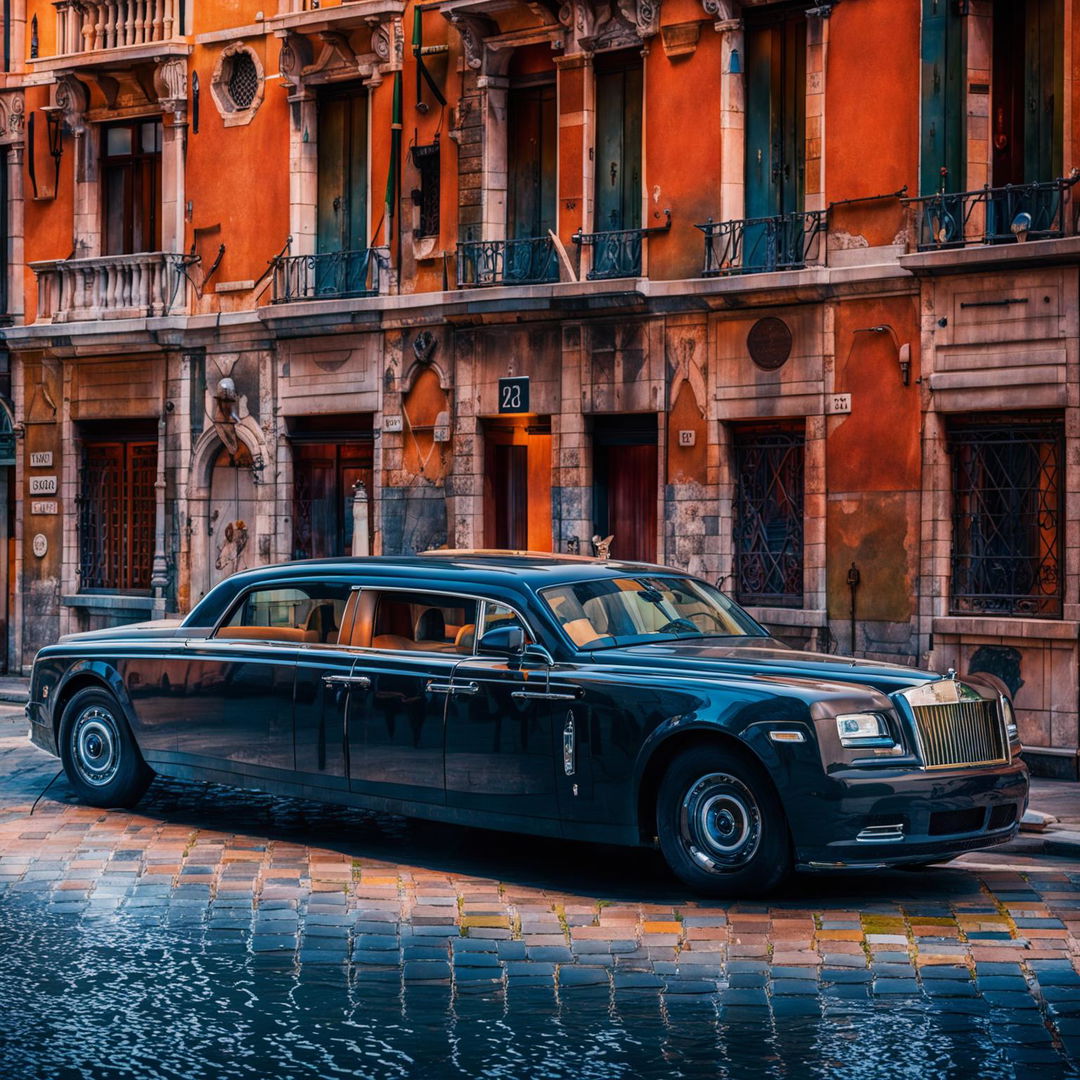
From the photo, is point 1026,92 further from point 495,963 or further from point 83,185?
point 83,185

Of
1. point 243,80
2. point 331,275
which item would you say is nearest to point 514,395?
point 331,275

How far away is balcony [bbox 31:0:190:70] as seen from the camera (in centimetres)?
2584

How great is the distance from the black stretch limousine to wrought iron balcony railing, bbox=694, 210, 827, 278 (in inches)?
318

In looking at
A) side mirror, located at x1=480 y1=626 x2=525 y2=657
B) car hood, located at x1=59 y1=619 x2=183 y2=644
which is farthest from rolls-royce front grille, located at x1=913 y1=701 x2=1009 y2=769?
car hood, located at x1=59 y1=619 x2=183 y2=644

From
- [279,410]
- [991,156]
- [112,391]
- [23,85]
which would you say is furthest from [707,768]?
[23,85]

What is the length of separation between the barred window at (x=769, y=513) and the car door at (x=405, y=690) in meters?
8.59

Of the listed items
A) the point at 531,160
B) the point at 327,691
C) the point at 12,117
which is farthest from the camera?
the point at 12,117

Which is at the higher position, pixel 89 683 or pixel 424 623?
pixel 424 623

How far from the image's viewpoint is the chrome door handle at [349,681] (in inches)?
437

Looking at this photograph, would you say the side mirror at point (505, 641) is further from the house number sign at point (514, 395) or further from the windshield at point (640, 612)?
the house number sign at point (514, 395)

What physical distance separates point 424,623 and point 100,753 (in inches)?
118

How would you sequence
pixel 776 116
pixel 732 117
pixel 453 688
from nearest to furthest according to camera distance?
pixel 453 688 < pixel 776 116 < pixel 732 117

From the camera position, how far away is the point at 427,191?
23141 mm

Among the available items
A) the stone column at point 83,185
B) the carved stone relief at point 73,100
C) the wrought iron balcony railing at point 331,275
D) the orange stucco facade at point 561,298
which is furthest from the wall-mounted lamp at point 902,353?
the carved stone relief at point 73,100
